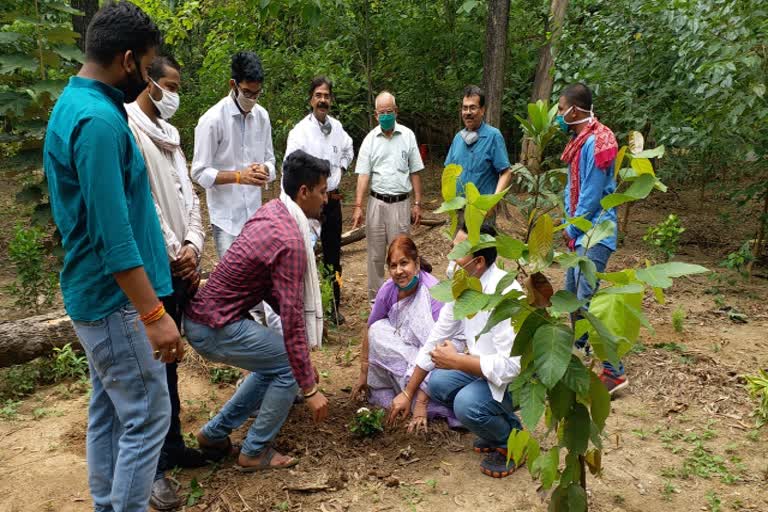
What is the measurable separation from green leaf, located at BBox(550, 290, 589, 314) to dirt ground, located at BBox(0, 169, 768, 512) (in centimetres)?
137

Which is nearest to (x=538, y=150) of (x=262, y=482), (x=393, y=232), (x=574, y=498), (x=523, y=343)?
(x=523, y=343)

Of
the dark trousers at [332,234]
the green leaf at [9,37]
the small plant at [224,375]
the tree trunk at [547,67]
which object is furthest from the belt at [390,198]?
the green leaf at [9,37]

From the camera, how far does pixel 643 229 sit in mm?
7938

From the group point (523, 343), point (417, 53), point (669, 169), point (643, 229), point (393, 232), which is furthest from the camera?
point (417, 53)

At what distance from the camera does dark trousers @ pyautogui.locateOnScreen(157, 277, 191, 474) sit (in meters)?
2.98

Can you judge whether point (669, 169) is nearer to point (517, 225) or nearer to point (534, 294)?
point (517, 225)

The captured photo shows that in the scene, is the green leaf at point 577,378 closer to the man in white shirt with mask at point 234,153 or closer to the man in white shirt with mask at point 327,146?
the man in white shirt with mask at point 234,153

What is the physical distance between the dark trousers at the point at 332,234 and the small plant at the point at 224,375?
3.79ft

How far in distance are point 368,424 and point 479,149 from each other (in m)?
2.50

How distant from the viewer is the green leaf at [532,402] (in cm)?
202

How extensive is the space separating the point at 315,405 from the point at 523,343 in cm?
116

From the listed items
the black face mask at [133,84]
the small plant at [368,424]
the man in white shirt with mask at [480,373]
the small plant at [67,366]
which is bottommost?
the small plant at [67,366]

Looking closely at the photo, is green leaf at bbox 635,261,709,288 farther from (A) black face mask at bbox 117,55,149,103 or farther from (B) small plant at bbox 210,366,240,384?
(B) small plant at bbox 210,366,240,384

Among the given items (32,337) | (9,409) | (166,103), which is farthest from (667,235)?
(9,409)
